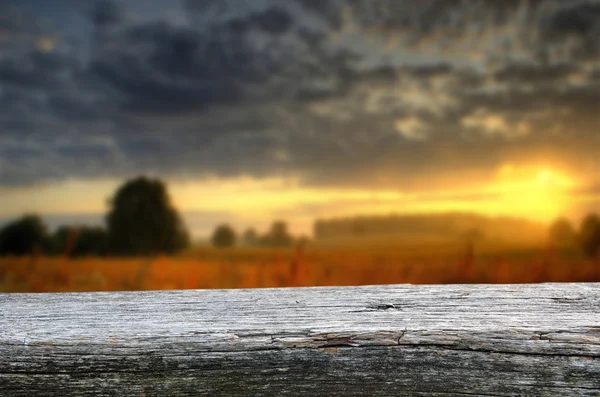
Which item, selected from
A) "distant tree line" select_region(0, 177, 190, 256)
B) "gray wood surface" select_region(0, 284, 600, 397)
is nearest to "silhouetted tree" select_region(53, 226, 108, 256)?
"distant tree line" select_region(0, 177, 190, 256)

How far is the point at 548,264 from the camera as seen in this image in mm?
4086

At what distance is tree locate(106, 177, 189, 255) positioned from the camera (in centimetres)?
544

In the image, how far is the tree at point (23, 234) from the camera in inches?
212

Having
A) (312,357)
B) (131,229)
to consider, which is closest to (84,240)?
(131,229)

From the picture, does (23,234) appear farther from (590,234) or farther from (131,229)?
(590,234)

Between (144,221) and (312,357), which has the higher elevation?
(144,221)

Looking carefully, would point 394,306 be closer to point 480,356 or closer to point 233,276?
point 480,356

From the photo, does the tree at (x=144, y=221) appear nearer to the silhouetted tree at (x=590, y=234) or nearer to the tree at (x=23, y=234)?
the tree at (x=23, y=234)

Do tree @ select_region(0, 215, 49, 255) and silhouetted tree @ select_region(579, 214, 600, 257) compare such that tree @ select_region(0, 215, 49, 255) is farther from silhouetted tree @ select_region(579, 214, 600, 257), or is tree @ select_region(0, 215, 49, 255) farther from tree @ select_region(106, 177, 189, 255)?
silhouetted tree @ select_region(579, 214, 600, 257)

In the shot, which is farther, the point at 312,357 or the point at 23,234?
the point at 23,234

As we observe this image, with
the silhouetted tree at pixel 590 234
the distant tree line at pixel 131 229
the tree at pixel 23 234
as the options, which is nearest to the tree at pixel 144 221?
the distant tree line at pixel 131 229

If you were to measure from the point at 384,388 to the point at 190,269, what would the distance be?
3.52 metres

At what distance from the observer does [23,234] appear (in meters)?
5.48

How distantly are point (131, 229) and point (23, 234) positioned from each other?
119cm
